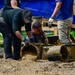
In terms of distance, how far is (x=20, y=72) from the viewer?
743 centimetres

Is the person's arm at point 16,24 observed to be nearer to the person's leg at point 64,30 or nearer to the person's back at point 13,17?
the person's back at point 13,17

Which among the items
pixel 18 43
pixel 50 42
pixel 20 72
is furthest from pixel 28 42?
pixel 50 42

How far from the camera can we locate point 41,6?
14.9m

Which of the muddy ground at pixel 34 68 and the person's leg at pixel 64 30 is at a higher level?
the person's leg at pixel 64 30

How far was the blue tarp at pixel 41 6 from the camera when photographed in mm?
14711

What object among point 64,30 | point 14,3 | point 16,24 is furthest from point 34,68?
point 14,3

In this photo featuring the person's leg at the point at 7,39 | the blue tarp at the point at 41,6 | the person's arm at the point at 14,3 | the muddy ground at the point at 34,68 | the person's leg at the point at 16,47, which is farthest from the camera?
the blue tarp at the point at 41,6

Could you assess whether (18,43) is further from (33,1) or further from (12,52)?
(33,1)

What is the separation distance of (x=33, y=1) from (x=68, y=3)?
542 cm

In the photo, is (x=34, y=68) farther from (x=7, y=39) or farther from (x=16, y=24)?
(x=7, y=39)

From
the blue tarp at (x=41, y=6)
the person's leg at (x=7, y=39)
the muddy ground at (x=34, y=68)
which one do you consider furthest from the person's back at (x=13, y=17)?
the blue tarp at (x=41, y=6)

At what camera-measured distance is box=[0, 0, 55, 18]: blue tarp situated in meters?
14.7

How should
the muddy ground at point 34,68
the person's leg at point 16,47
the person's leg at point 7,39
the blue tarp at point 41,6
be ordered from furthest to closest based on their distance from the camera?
the blue tarp at point 41,6 → the person's leg at point 16,47 → the person's leg at point 7,39 → the muddy ground at point 34,68

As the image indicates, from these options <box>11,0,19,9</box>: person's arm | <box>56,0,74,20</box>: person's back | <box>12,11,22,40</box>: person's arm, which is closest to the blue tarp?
<box>56,0,74,20</box>: person's back
